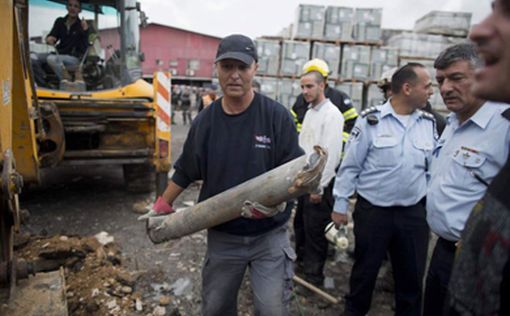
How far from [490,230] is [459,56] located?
56.0 inches

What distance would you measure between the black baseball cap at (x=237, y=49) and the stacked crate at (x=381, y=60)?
25.6 ft

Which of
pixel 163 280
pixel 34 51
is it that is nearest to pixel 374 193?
pixel 163 280

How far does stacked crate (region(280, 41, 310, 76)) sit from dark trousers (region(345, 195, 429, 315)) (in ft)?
22.5

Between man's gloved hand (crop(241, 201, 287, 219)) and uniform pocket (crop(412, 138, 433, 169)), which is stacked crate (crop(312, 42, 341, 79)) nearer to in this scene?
uniform pocket (crop(412, 138, 433, 169))

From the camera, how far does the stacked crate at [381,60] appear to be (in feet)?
29.6

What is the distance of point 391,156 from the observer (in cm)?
242

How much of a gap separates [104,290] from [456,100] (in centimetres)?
281

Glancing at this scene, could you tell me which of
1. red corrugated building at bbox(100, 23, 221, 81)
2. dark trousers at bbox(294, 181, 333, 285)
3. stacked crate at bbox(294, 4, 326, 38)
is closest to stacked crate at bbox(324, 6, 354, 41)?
stacked crate at bbox(294, 4, 326, 38)

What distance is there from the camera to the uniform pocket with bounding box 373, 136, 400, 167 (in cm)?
241

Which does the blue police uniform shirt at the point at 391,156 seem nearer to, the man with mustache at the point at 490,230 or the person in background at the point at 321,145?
the person in background at the point at 321,145

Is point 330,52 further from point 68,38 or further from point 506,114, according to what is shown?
point 506,114

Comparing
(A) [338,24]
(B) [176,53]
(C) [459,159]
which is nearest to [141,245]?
(C) [459,159]

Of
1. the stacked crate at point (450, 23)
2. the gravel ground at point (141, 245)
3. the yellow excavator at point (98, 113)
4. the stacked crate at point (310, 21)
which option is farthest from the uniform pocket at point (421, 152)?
the stacked crate at point (450, 23)

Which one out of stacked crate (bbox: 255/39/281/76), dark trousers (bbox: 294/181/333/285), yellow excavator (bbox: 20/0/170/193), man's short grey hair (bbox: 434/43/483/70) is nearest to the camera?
man's short grey hair (bbox: 434/43/483/70)
